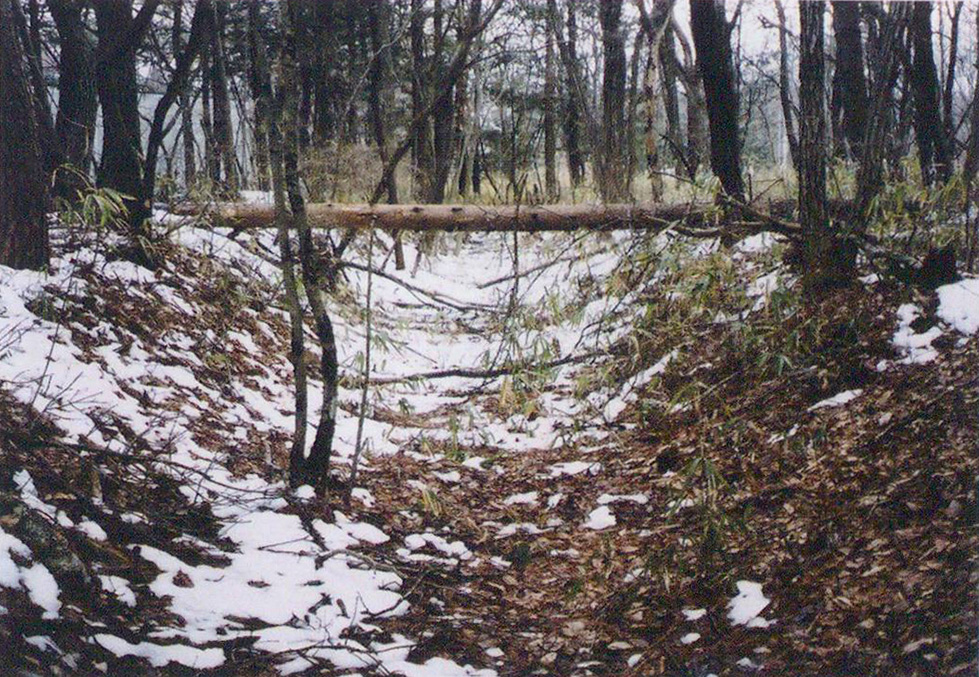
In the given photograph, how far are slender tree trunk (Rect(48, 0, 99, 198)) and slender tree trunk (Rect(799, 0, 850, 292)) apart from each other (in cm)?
376

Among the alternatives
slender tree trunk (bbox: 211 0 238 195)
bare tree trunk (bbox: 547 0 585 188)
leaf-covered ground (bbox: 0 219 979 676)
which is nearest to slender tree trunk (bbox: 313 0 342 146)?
slender tree trunk (bbox: 211 0 238 195)

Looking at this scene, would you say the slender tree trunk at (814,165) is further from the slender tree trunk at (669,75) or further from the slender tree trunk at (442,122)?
the slender tree trunk at (669,75)

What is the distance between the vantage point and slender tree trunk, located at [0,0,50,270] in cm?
258

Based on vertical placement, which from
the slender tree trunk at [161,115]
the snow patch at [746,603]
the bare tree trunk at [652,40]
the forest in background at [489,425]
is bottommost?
the snow patch at [746,603]

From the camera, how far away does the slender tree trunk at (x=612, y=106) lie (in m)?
5.06

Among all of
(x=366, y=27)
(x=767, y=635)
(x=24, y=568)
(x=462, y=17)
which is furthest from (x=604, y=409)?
(x=366, y=27)

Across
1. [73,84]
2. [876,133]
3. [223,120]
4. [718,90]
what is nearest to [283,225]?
[876,133]

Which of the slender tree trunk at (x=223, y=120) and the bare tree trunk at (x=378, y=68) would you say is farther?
the bare tree trunk at (x=378, y=68)

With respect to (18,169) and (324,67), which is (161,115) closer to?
(18,169)

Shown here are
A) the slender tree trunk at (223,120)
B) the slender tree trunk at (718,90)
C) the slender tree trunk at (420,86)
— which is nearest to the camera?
the slender tree trunk at (718,90)

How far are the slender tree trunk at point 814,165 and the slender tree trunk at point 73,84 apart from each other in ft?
12.4

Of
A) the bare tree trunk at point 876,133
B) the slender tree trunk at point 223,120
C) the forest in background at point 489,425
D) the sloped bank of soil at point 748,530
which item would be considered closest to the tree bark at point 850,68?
the forest in background at point 489,425

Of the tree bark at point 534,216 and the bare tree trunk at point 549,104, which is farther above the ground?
the bare tree trunk at point 549,104

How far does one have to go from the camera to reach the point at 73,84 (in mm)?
5289
